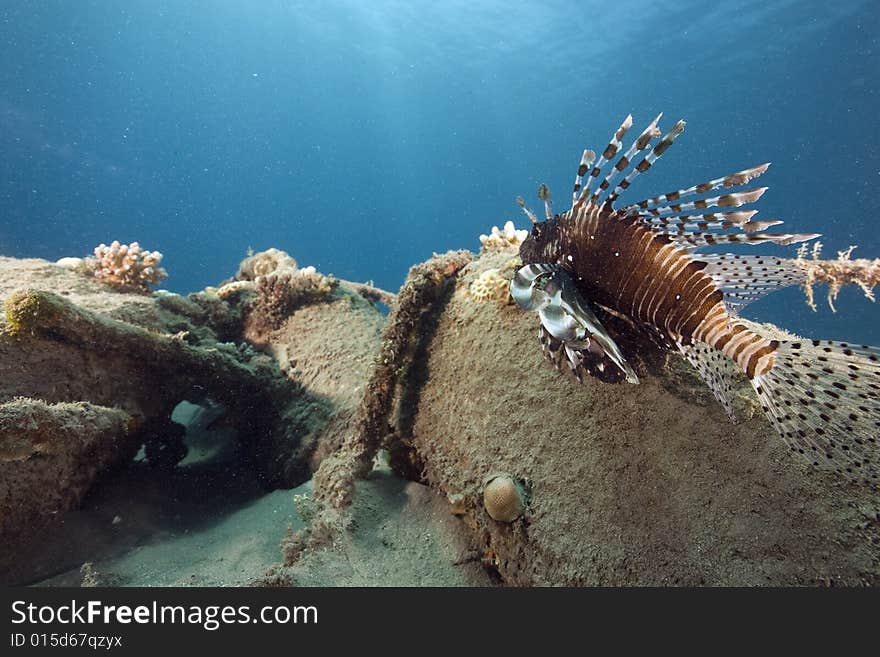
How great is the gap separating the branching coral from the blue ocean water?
21503 mm

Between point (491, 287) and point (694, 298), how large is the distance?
1535 mm

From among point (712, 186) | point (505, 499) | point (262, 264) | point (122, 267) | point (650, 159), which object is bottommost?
point (505, 499)

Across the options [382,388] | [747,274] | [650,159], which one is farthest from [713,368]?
[382,388]

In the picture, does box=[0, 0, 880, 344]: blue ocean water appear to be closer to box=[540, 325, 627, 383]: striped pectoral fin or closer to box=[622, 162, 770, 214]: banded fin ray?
box=[622, 162, 770, 214]: banded fin ray

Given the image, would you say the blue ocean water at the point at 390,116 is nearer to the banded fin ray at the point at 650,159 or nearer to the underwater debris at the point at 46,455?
the banded fin ray at the point at 650,159

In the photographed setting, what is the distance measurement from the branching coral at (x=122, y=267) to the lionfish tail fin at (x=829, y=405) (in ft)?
21.8

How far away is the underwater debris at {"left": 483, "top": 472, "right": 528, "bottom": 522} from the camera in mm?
2754

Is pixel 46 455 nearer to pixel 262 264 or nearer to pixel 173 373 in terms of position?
pixel 173 373

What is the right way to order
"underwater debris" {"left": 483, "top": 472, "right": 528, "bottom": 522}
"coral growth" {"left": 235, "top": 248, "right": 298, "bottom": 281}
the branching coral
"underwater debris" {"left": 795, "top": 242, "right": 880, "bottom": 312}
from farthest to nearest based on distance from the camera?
"coral growth" {"left": 235, "top": 248, "right": 298, "bottom": 281} → the branching coral → "underwater debris" {"left": 795, "top": 242, "right": 880, "bottom": 312} → "underwater debris" {"left": 483, "top": 472, "right": 528, "bottom": 522}

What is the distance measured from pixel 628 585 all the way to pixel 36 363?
4618mm

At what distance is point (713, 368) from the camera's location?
226cm

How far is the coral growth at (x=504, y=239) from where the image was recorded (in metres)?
4.40

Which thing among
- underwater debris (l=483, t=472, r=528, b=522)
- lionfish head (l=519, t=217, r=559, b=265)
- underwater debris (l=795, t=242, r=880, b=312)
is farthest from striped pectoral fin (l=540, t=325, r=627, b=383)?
underwater debris (l=795, t=242, r=880, b=312)

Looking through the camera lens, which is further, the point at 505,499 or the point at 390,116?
the point at 390,116
